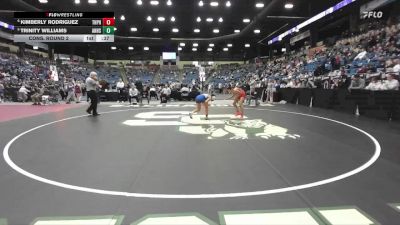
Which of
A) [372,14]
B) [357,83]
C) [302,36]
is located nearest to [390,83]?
[357,83]

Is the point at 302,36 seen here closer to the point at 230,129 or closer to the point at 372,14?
the point at 372,14

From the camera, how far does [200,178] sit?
4461mm

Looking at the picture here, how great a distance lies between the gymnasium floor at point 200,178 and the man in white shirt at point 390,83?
3.95 metres

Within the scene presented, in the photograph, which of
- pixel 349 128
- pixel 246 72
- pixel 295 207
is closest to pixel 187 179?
pixel 295 207

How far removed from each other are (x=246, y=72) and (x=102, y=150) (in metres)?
41.9

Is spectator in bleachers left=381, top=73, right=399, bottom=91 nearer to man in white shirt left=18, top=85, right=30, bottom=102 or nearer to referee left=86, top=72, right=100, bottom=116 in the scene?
referee left=86, top=72, right=100, bottom=116

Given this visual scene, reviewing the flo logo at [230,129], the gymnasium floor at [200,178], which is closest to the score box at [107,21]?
the flo logo at [230,129]

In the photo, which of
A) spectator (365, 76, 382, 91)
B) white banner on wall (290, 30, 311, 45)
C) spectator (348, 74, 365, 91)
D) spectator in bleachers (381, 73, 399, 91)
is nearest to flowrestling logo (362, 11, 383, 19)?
white banner on wall (290, 30, 311, 45)

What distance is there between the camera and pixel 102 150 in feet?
20.7

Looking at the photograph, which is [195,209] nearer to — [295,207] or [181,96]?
[295,207]
